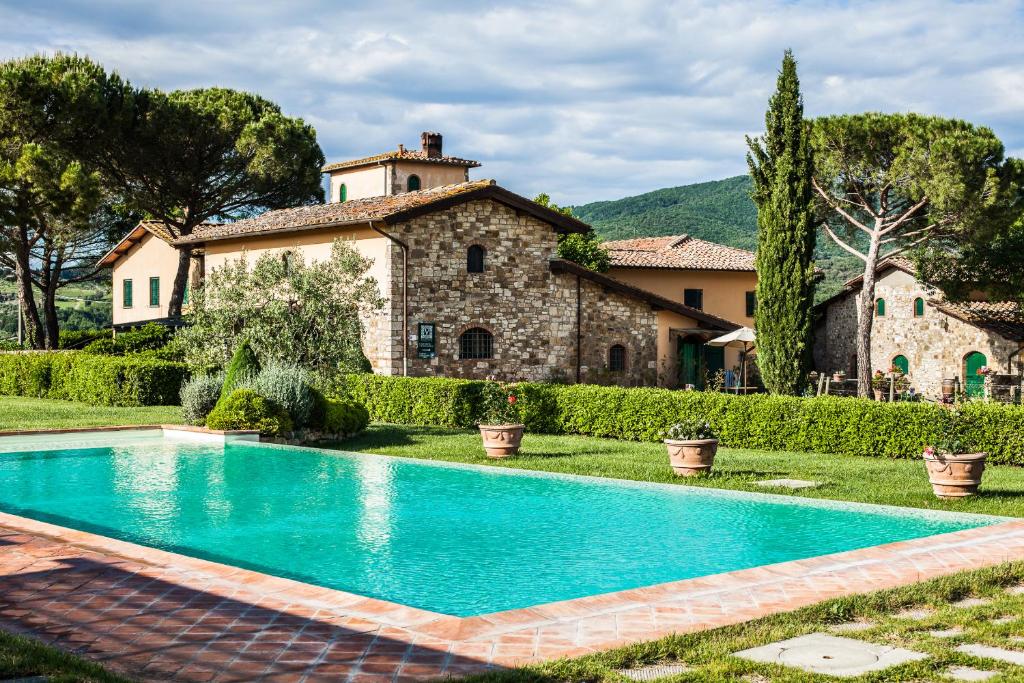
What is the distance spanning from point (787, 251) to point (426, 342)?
9.57 m

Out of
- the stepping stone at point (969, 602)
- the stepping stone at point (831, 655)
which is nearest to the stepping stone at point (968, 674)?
the stepping stone at point (831, 655)

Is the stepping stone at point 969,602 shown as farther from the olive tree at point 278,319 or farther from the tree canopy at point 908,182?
the tree canopy at point 908,182

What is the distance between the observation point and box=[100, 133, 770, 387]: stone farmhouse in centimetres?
2681

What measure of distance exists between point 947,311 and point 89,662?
35774 millimetres

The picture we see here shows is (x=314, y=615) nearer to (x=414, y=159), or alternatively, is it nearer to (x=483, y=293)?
(x=483, y=293)

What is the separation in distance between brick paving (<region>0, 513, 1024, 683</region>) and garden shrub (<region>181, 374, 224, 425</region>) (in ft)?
39.6

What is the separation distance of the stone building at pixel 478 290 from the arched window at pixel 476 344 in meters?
0.03

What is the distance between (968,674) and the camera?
5.33 meters

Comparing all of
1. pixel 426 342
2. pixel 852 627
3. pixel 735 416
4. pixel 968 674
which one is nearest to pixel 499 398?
pixel 735 416

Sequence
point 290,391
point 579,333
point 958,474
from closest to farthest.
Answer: point 958,474
point 290,391
point 579,333

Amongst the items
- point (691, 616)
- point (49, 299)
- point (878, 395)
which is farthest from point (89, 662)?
point (49, 299)

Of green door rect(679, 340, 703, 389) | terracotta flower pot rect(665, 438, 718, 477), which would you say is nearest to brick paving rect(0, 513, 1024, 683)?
terracotta flower pot rect(665, 438, 718, 477)

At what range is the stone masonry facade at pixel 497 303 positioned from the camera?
26.9 meters

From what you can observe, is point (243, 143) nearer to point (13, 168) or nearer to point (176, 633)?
point (13, 168)
